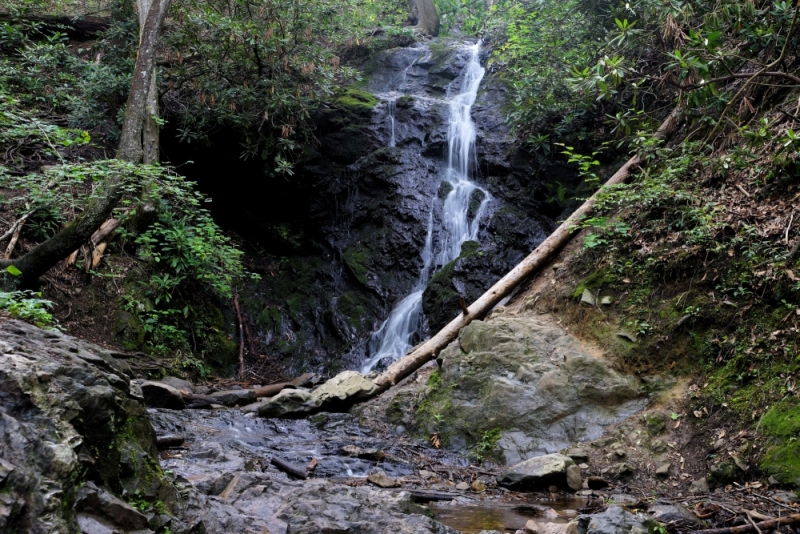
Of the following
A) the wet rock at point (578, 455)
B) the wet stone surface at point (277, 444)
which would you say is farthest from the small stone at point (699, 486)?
the wet stone surface at point (277, 444)

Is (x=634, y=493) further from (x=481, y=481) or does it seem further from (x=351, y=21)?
(x=351, y=21)

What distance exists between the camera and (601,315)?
6.28 meters

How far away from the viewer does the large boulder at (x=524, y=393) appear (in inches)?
219

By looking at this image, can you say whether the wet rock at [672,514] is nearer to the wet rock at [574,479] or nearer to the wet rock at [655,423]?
the wet rock at [574,479]

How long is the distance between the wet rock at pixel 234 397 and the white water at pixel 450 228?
10.7 feet

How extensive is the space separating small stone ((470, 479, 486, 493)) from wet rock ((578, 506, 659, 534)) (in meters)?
1.38

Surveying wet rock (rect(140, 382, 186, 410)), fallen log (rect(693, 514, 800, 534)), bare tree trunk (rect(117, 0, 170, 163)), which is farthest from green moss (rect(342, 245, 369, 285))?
fallen log (rect(693, 514, 800, 534))

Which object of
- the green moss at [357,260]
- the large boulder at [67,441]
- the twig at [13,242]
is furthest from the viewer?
the green moss at [357,260]

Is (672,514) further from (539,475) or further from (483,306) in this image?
(483,306)

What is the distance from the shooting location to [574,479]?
4723 mm

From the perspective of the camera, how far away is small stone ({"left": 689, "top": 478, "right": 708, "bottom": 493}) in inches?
172

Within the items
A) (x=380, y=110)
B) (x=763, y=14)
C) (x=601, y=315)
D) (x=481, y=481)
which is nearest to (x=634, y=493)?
(x=481, y=481)

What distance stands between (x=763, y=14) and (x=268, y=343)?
10.3 metres

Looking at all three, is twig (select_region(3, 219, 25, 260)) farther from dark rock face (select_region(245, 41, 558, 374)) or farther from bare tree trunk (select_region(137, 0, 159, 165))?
dark rock face (select_region(245, 41, 558, 374))
